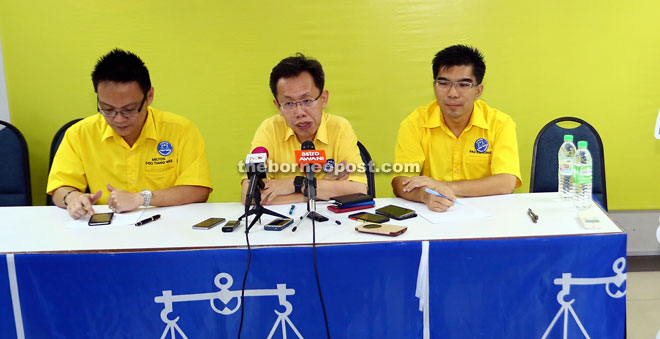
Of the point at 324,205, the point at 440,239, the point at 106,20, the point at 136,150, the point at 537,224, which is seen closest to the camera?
the point at 440,239


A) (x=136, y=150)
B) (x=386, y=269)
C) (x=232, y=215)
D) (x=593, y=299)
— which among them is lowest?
(x=593, y=299)

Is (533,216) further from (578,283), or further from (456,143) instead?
(456,143)

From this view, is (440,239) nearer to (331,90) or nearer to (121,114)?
(121,114)

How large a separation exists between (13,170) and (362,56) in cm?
228

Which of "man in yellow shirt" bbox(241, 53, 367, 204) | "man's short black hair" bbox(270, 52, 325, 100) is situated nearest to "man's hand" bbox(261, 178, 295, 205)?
"man in yellow shirt" bbox(241, 53, 367, 204)

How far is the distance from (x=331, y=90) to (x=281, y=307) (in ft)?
6.49

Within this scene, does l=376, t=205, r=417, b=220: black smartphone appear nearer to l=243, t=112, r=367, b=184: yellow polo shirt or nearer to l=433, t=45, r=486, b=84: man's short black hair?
l=243, t=112, r=367, b=184: yellow polo shirt

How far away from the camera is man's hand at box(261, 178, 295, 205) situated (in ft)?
6.56

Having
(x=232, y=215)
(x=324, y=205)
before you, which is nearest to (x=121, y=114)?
(x=232, y=215)

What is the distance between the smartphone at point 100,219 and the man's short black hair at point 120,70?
590mm

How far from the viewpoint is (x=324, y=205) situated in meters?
1.97

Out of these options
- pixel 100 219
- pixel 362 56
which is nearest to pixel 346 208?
pixel 100 219

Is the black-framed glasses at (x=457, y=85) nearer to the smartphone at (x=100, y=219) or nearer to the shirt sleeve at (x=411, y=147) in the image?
the shirt sleeve at (x=411, y=147)

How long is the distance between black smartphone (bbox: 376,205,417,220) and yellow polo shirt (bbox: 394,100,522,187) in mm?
553
